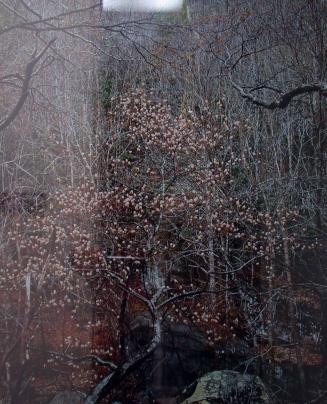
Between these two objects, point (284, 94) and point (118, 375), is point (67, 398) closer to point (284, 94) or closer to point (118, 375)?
point (118, 375)

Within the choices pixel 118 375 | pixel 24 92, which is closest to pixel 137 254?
pixel 118 375

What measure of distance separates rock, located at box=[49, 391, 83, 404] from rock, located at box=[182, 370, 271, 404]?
496mm

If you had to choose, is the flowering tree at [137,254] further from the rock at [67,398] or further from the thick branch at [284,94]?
the thick branch at [284,94]

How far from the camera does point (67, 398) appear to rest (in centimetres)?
219

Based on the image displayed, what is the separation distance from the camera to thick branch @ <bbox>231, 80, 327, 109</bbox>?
2434mm

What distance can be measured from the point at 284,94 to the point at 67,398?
1903 millimetres

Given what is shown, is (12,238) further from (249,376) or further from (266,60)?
(266,60)

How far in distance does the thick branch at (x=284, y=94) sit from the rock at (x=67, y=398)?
178 centimetres

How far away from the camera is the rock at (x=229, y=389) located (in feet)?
7.17

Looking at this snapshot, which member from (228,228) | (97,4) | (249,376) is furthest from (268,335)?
(97,4)

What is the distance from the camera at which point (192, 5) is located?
2.71 m

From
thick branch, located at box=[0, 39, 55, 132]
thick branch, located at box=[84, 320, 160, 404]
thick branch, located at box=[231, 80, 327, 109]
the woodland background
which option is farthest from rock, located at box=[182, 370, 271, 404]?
thick branch, located at box=[0, 39, 55, 132]

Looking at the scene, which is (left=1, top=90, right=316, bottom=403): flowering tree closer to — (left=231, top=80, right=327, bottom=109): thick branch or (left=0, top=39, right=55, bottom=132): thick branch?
(left=231, top=80, right=327, bottom=109): thick branch

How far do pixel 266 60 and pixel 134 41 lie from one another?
2.50 feet
